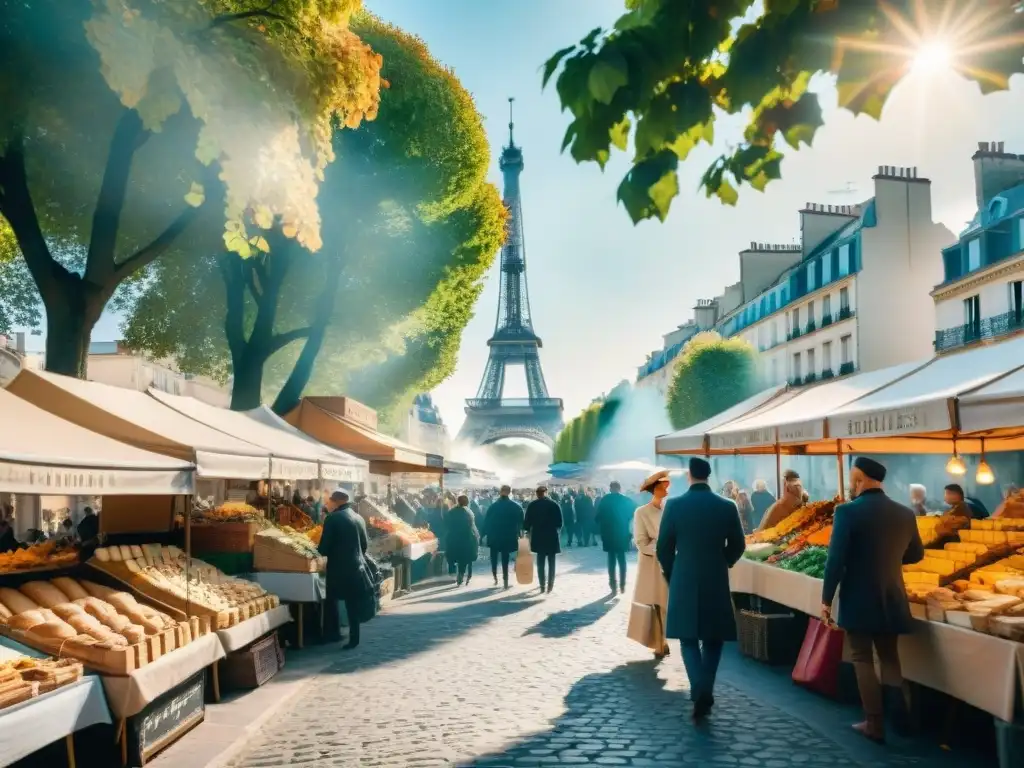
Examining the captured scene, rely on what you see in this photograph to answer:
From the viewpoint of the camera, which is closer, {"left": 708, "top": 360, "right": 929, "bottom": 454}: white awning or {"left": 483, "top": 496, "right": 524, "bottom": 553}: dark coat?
{"left": 708, "top": 360, "right": 929, "bottom": 454}: white awning

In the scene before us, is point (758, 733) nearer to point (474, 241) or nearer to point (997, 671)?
point (997, 671)

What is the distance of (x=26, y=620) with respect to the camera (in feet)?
19.6

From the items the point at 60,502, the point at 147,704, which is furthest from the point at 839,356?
the point at 147,704

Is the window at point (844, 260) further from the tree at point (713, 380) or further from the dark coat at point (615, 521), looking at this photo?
the dark coat at point (615, 521)

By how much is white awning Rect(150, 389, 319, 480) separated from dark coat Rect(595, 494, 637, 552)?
472 cm

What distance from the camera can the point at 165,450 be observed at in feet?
24.0

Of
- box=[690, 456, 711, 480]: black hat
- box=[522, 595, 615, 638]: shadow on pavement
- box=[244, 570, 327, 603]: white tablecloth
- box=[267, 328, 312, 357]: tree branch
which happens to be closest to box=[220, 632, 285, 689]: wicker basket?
box=[244, 570, 327, 603]: white tablecloth

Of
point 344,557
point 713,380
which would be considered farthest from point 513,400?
point 344,557

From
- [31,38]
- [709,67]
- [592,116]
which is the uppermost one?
[31,38]

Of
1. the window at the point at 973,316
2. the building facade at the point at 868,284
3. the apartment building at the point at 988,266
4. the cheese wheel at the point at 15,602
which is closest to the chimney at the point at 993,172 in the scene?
the apartment building at the point at 988,266

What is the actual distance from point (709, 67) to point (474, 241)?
16793 millimetres

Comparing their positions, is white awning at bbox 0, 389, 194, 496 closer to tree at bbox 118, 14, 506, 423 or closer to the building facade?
tree at bbox 118, 14, 506, 423

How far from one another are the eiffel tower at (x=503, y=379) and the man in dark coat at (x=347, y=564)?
69.4 m

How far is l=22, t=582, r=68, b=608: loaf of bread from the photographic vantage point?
21.4ft
